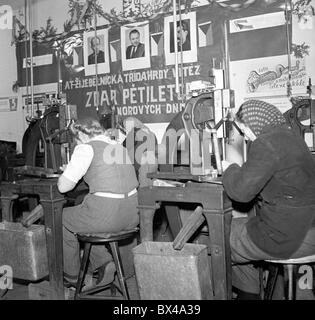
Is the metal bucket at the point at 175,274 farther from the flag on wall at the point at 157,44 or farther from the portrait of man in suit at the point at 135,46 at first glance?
the portrait of man in suit at the point at 135,46

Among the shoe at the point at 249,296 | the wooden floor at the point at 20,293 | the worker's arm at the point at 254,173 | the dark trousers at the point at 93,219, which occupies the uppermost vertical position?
the worker's arm at the point at 254,173

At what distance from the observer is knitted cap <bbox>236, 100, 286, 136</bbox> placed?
2172 mm

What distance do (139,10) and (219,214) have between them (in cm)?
281

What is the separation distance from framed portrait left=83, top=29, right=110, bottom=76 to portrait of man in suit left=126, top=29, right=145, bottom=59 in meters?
0.30

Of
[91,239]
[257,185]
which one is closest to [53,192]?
[91,239]

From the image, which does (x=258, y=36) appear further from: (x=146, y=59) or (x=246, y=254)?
(x=246, y=254)

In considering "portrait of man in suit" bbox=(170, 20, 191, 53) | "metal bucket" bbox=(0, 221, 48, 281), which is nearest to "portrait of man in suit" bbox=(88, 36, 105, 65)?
"portrait of man in suit" bbox=(170, 20, 191, 53)

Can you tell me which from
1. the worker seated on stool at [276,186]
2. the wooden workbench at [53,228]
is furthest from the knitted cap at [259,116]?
the wooden workbench at [53,228]

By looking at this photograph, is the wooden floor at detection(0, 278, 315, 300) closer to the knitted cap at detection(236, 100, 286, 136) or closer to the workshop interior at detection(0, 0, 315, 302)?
the workshop interior at detection(0, 0, 315, 302)

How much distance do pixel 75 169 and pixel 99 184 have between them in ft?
0.57

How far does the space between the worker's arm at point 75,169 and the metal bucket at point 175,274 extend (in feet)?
2.07

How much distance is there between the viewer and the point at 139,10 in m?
4.28

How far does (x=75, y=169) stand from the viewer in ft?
8.65

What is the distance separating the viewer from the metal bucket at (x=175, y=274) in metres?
2.14
